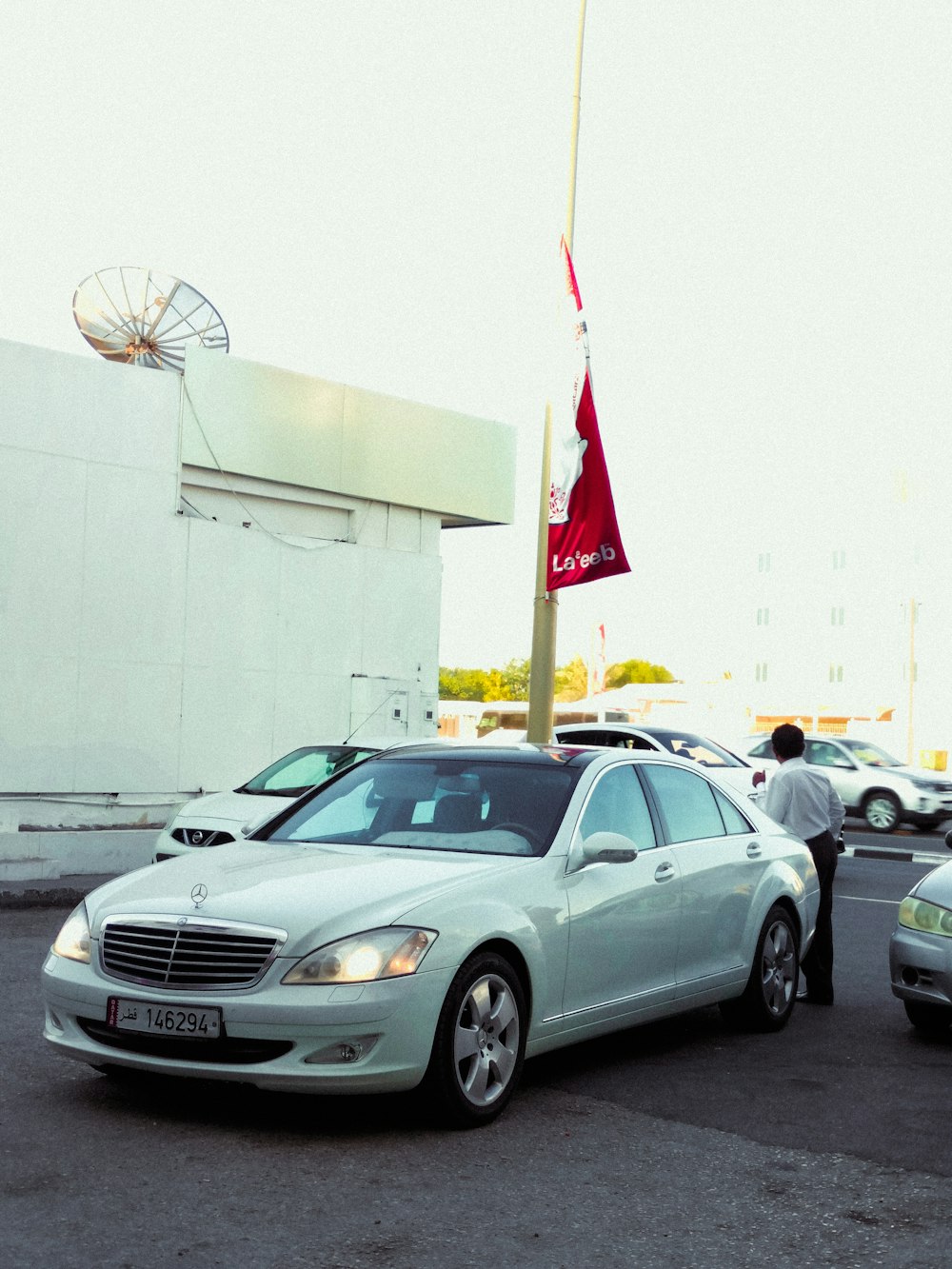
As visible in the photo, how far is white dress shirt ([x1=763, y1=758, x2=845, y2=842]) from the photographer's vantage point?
8.73 meters

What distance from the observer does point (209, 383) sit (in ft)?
59.8

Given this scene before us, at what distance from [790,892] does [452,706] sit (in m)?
84.7

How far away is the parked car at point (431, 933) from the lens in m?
5.25

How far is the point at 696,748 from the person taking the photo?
18766mm

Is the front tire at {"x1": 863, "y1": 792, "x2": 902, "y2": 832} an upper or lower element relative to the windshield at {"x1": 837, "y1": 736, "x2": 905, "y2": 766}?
lower

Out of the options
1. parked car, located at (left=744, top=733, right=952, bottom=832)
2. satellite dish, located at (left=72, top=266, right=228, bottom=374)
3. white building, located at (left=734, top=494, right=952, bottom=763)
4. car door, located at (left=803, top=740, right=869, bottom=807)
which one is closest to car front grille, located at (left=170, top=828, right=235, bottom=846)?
satellite dish, located at (left=72, top=266, right=228, bottom=374)

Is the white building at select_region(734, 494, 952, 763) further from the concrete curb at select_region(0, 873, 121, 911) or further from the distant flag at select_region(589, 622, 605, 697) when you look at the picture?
the concrete curb at select_region(0, 873, 121, 911)

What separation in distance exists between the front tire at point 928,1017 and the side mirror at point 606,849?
2.28 meters

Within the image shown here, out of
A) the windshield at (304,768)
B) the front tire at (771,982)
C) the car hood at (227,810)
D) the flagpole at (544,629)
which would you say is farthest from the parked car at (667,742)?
the front tire at (771,982)

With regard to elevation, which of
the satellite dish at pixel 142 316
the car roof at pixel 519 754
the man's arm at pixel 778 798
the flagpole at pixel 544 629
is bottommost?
the man's arm at pixel 778 798

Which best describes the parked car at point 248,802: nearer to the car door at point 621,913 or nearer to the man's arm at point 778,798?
the man's arm at point 778,798

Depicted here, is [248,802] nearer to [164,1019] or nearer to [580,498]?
[580,498]

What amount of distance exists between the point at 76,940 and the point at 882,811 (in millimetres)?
21558

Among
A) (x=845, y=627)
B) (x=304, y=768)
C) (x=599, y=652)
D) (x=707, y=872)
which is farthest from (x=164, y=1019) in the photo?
(x=845, y=627)
